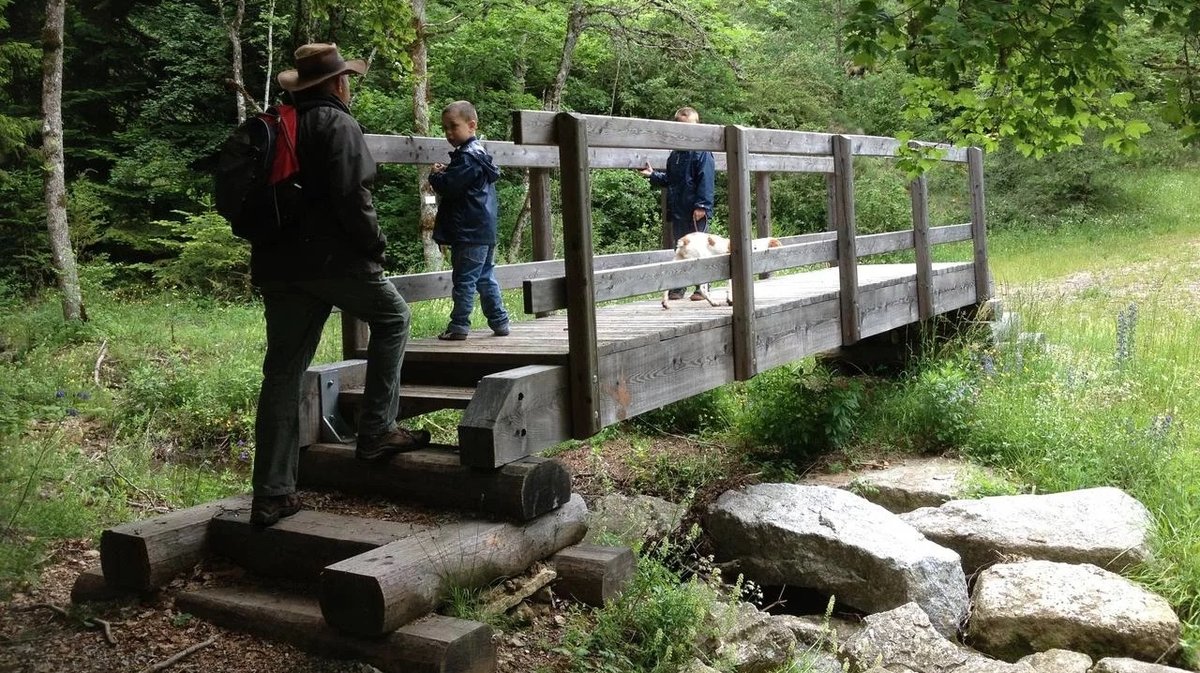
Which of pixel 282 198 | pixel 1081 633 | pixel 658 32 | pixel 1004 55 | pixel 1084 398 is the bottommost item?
pixel 1081 633

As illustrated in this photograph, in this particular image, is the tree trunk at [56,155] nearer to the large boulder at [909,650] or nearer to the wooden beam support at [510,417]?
the wooden beam support at [510,417]

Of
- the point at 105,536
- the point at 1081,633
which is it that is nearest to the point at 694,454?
the point at 1081,633

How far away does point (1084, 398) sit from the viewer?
8.56 meters

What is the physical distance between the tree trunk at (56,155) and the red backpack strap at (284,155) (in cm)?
935

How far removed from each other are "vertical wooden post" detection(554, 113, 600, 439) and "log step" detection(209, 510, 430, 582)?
3.44 feet

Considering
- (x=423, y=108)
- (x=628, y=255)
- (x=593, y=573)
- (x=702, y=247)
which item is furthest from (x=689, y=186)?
(x=423, y=108)

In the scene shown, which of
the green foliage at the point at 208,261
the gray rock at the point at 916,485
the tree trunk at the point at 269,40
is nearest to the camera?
the gray rock at the point at 916,485

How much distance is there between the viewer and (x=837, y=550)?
21.5ft

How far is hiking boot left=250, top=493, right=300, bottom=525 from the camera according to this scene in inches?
187

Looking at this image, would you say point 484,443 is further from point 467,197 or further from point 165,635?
point 467,197

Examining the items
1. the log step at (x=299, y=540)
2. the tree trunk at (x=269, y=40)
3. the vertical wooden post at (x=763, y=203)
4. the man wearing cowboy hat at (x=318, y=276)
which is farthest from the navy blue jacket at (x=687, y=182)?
the tree trunk at (x=269, y=40)

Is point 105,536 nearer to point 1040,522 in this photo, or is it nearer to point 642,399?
point 642,399

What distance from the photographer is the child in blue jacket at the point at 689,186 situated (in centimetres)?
759

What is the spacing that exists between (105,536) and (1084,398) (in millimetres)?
7642
